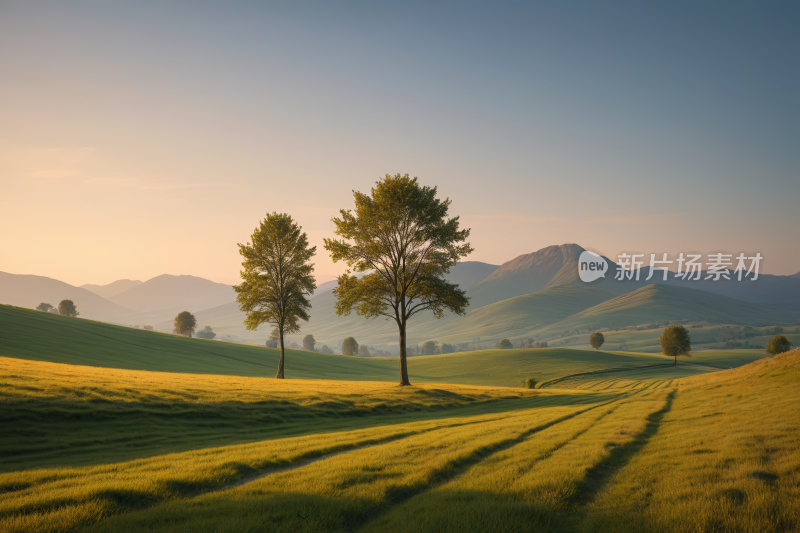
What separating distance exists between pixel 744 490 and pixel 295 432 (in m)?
15.5

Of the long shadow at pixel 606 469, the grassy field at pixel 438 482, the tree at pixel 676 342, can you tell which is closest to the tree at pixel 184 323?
the grassy field at pixel 438 482

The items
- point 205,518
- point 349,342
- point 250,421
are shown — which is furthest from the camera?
point 349,342

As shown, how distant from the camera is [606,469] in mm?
10391

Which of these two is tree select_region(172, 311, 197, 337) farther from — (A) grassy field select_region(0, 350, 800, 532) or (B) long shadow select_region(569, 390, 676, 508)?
(B) long shadow select_region(569, 390, 676, 508)

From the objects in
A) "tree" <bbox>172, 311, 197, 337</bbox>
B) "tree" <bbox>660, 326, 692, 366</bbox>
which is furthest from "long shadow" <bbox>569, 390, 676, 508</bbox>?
"tree" <bbox>172, 311, 197, 337</bbox>

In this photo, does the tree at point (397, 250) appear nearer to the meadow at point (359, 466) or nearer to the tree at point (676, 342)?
the meadow at point (359, 466)

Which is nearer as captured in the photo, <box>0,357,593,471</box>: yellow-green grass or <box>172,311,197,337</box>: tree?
<box>0,357,593,471</box>: yellow-green grass

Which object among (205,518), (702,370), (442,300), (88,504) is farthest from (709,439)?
(702,370)

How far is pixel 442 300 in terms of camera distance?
36.4 m

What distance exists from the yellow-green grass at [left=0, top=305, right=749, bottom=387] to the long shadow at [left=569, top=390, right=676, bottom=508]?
177ft

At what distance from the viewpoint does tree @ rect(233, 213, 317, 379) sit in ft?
152

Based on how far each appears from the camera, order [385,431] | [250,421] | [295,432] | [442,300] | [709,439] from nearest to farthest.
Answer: [709,439]
[385,431]
[295,432]
[250,421]
[442,300]

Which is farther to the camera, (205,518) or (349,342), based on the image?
(349,342)

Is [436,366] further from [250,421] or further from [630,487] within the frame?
[630,487]
